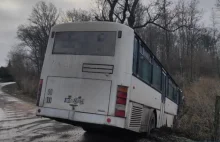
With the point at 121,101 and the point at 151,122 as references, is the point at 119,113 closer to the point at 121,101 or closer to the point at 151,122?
the point at 121,101

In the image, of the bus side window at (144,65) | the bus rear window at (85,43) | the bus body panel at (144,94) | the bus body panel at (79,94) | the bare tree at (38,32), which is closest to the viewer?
the bus body panel at (79,94)

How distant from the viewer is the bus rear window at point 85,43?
25.4ft

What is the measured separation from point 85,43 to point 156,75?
4.19 m

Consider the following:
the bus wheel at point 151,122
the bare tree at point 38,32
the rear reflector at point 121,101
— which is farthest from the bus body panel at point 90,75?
the bare tree at point 38,32

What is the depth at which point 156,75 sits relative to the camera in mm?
11258

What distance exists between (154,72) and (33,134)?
4.91 meters

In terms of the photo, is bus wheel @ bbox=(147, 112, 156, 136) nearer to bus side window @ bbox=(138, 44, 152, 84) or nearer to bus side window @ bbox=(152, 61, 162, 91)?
bus side window @ bbox=(152, 61, 162, 91)

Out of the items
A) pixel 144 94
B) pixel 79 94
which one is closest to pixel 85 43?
pixel 79 94

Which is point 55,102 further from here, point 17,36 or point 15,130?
point 17,36

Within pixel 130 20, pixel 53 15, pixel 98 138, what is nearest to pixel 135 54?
pixel 98 138

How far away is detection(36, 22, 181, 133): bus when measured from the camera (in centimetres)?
738

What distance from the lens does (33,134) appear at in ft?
32.6

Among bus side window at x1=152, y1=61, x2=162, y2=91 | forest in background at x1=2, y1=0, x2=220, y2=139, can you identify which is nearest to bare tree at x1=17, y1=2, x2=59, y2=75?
forest in background at x1=2, y1=0, x2=220, y2=139

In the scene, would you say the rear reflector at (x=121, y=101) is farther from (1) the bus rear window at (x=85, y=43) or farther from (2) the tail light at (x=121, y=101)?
(1) the bus rear window at (x=85, y=43)
